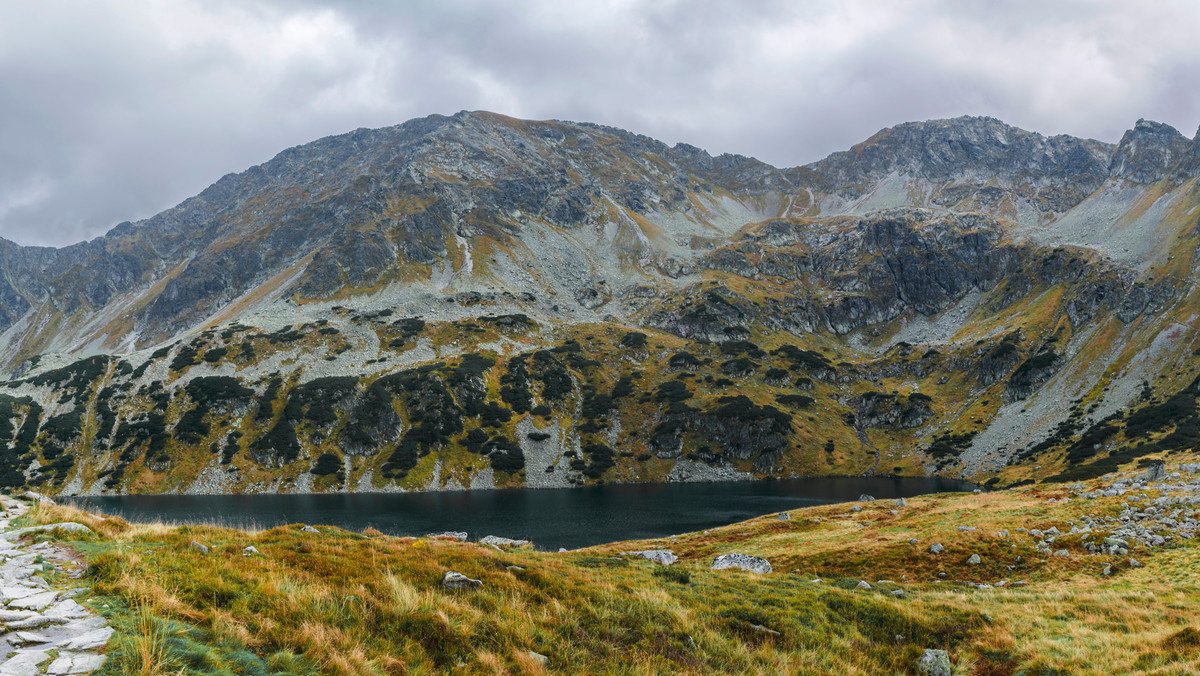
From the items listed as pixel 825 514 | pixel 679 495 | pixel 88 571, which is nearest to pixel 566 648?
pixel 88 571

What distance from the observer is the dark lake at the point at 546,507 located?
6738 centimetres

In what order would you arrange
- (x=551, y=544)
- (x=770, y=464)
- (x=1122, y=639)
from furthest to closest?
(x=770, y=464)
(x=551, y=544)
(x=1122, y=639)

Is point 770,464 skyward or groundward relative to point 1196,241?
groundward

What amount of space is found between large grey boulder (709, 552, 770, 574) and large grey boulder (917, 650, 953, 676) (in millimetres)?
16754

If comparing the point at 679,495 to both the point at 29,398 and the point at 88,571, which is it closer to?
the point at 88,571

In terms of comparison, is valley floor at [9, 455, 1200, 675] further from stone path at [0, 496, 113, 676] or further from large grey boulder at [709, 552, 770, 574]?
large grey boulder at [709, 552, 770, 574]

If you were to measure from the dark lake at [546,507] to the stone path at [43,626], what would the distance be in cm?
5136

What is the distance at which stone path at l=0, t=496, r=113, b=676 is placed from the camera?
18.4ft

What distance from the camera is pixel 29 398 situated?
409ft

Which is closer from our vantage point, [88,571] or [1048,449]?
[88,571]

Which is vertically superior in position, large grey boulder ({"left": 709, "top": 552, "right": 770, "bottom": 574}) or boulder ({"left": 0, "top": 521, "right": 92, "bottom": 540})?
boulder ({"left": 0, "top": 521, "right": 92, "bottom": 540})

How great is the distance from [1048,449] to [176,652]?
456 feet

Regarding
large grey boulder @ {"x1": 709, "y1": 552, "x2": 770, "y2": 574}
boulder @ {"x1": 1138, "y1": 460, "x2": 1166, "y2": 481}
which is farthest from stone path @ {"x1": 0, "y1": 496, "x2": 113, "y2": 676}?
boulder @ {"x1": 1138, "y1": 460, "x2": 1166, "y2": 481}

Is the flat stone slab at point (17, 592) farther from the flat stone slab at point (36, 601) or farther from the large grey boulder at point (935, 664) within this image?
the large grey boulder at point (935, 664)
